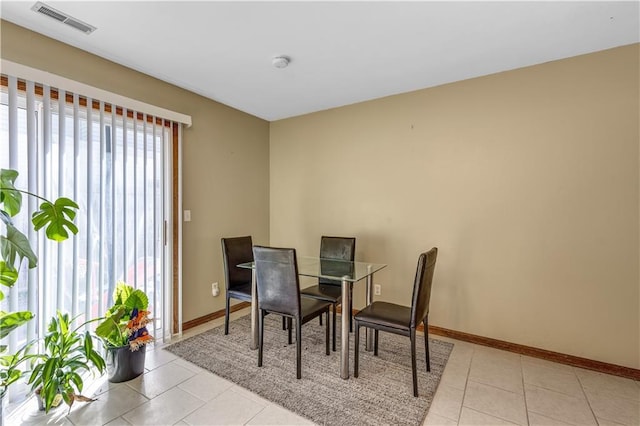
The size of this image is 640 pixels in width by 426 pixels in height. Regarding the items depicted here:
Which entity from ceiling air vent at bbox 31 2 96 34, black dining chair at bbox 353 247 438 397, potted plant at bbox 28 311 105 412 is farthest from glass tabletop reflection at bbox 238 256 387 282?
ceiling air vent at bbox 31 2 96 34

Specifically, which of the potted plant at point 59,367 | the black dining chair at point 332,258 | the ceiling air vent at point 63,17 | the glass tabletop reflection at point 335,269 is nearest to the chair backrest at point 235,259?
the glass tabletop reflection at point 335,269

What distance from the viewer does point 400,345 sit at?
105 inches

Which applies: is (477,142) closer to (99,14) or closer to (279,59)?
(279,59)

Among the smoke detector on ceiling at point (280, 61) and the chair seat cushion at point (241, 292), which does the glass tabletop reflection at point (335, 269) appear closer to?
the chair seat cushion at point (241, 292)

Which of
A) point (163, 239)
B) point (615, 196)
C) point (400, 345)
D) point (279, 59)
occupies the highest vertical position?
point (279, 59)

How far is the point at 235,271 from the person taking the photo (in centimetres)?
300

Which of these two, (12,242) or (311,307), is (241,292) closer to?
(311,307)

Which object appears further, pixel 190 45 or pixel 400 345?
pixel 400 345

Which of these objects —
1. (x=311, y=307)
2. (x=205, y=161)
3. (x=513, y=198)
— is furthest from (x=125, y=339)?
(x=513, y=198)

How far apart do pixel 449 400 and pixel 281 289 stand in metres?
1.32

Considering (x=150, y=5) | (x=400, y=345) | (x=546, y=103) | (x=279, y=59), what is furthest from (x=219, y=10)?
(x=400, y=345)

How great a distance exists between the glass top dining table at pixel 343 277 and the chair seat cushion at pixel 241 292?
0.14 metres

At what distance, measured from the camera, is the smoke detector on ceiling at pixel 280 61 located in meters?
2.35

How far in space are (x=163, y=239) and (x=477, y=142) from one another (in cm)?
301
